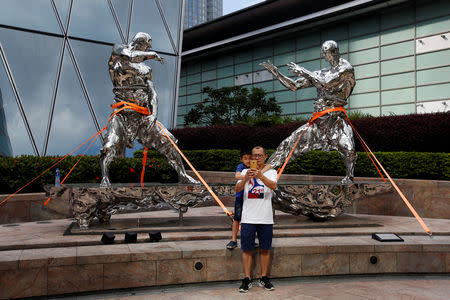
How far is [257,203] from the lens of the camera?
4.49 metres

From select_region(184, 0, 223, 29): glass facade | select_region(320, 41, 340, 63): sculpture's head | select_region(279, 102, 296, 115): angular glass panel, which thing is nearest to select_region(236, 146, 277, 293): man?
select_region(320, 41, 340, 63): sculpture's head

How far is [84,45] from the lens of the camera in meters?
14.6

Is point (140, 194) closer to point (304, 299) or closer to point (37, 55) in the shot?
point (304, 299)

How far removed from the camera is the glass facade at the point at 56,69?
12.8 meters

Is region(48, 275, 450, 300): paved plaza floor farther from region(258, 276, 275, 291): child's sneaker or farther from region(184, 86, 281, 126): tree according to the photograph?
region(184, 86, 281, 126): tree

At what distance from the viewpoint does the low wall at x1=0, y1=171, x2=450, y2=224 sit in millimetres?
7527

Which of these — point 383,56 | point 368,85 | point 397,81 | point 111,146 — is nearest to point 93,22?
point 111,146

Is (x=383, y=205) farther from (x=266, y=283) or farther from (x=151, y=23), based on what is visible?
(x=151, y=23)

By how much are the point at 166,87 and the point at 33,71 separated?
5258 millimetres

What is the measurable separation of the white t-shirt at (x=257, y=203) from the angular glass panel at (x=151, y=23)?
13.2m

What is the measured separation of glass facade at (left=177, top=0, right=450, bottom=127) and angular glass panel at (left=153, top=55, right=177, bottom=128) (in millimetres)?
8722

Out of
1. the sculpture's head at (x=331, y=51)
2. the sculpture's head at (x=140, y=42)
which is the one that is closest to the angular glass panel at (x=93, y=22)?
the sculpture's head at (x=140, y=42)

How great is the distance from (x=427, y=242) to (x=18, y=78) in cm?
1232

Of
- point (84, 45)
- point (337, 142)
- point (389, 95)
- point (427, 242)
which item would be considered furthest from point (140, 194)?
point (389, 95)
